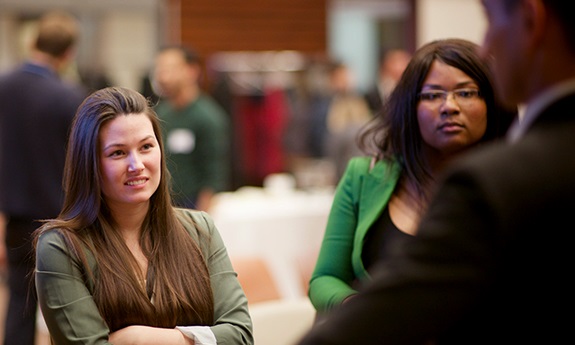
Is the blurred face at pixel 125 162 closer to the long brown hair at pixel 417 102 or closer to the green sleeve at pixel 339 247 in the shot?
the green sleeve at pixel 339 247

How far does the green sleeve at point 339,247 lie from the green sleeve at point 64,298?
0.56 metres

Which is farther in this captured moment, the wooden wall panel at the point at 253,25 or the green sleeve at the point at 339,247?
the wooden wall panel at the point at 253,25

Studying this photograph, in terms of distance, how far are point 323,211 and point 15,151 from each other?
254 centimetres

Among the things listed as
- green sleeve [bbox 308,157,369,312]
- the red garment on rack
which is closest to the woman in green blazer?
green sleeve [bbox 308,157,369,312]

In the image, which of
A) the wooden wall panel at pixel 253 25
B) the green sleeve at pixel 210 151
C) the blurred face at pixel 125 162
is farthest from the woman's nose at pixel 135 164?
the wooden wall panel at pixel 253 25

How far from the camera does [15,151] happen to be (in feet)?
12.9

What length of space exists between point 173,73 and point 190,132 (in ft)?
1.37

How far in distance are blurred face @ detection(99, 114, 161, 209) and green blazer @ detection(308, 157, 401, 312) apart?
488 mm

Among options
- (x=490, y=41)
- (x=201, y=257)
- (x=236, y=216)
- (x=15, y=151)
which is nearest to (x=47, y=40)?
(x=15, y=151)

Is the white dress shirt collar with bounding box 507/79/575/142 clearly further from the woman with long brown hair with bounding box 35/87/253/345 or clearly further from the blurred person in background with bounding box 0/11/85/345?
the blurred person in background with bounding box 0/11/85/345

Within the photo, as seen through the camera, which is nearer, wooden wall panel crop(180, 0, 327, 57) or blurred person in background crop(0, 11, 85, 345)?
blurred person in background crop(0, 11, 85, 345)

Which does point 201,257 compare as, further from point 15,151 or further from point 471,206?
point 15,151

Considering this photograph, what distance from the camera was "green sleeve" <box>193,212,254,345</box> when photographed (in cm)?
197

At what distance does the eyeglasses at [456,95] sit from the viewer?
201 centimetres
